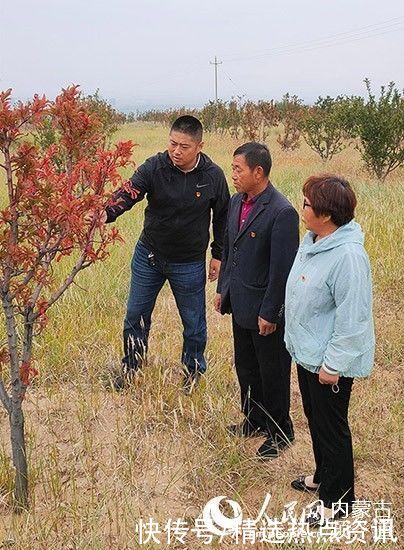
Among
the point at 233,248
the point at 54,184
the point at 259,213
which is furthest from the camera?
the point at 233,248

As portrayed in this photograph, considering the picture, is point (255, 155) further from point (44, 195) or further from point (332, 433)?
point (332, 433)

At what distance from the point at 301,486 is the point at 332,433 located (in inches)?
19.0

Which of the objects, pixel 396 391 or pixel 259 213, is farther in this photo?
pixel 396 391

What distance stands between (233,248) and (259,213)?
9.8 inches

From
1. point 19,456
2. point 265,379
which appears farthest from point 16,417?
point 265,379

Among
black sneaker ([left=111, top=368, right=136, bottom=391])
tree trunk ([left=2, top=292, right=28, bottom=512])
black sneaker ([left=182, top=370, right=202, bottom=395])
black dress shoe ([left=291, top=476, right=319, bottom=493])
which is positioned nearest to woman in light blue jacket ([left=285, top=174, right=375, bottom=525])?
black dress shoe ([left=291, top=476, right=319, bottom=493])

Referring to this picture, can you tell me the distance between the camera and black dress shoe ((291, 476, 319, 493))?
8.26 ft

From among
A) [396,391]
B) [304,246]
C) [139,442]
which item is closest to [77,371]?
[139,442]

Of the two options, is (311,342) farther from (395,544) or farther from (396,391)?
(396,391)

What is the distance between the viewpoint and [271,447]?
2760 millimetres

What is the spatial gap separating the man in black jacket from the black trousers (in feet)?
1.09

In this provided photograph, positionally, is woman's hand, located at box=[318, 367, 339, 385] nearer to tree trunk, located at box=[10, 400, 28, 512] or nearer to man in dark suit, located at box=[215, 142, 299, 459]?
man in dark suit, located at box=[215, 142, 299, 459]

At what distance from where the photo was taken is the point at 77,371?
3252mm

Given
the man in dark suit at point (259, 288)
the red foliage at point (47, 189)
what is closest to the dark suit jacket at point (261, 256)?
the man in dark suit at point (259, 288)
